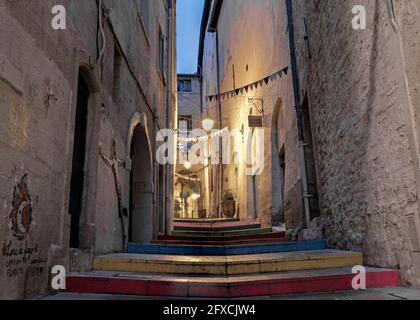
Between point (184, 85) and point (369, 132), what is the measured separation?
25172mm

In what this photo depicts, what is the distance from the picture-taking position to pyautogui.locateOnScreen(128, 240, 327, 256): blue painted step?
542 cm

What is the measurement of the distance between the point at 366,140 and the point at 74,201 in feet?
11.5

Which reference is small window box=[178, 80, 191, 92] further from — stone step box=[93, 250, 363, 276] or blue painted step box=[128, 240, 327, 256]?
stone step box=[93, 250, 363, 276]

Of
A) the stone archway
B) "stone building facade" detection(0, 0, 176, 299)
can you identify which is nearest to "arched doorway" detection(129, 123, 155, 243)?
the stone archway

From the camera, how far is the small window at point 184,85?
27969 mm

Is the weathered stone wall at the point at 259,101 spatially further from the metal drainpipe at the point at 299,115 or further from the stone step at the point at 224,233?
the stone step at the point at 224,233

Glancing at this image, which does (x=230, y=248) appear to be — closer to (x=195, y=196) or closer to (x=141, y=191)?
(x=141, y=191)

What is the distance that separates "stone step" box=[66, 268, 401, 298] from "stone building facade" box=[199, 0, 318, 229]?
402 cm

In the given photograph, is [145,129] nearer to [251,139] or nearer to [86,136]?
[86,136]

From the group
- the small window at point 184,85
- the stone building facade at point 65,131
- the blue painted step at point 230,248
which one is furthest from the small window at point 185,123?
the blue painted step at point 230,248

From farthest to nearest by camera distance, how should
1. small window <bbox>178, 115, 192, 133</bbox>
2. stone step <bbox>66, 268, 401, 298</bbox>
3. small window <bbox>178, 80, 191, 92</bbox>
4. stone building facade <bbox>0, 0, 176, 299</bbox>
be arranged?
small window <bbox>178, 80, 191, 92</bbox> → small window <bbox>178, 115, 192, 133</bbox> → stone step <bbox>66, 268, 401, 298</bbox> → stone building facade <bbox>0, 0, 176, 299</bbox>

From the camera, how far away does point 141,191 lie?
841 centimetres

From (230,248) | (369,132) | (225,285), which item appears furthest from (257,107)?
(225,285)
